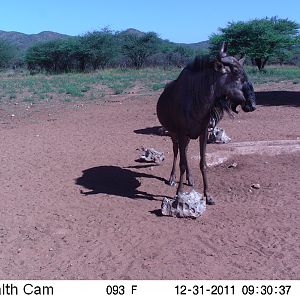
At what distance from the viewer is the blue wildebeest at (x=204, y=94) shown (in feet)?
17.4

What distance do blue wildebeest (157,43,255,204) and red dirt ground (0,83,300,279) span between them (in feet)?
2.51

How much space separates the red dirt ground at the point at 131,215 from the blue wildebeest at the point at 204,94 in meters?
0.77

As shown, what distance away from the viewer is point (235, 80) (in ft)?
17.4

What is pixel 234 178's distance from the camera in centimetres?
700

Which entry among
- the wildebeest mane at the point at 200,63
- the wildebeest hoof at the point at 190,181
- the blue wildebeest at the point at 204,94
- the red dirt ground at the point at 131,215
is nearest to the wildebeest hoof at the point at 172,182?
the red dirt ground at the point at 131,215

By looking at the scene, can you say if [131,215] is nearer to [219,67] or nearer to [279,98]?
[219,67]

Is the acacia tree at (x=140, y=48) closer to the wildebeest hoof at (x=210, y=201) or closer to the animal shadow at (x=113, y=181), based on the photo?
the animal shadow at (x=113, y=181)

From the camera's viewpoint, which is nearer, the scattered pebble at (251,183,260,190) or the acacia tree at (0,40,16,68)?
the scattered pebble at (251,183,260,190)

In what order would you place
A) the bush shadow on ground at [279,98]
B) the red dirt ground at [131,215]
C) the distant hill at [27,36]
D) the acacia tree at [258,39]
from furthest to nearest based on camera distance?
1. the distant hill at [27,36]
2. the acacia tree at [258,39]
3. the bush shadow on ground at [279,98]
4. the red dirt ground at [131,215]

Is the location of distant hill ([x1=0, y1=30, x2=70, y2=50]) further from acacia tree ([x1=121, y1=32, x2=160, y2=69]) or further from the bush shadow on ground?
the bush shadow on ground

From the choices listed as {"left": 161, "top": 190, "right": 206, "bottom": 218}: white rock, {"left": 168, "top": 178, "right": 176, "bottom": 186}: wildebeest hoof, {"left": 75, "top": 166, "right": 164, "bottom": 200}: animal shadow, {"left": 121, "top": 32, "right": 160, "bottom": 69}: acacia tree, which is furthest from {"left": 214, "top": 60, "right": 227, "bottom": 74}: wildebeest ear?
{"left": 121, "top": 32, "right": 160, "bottom": 69}: acacia tree

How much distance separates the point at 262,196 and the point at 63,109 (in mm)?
10613

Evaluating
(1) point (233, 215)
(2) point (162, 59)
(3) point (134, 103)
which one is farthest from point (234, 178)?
(2) point (162, 59)

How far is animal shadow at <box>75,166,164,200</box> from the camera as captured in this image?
21.6 feet
